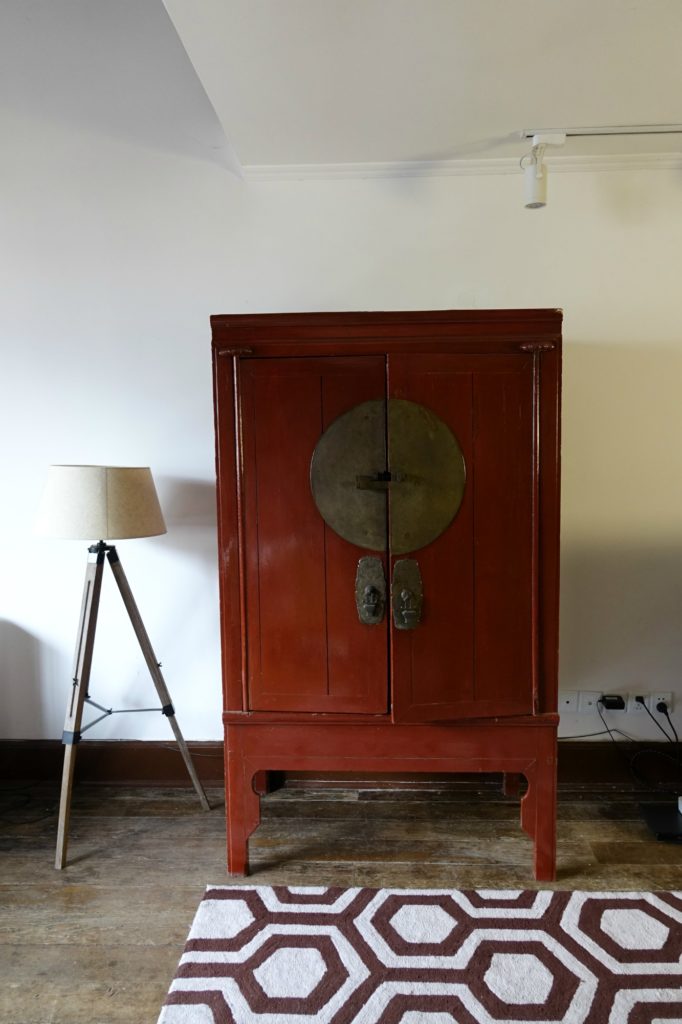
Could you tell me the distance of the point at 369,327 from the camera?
1802 mm

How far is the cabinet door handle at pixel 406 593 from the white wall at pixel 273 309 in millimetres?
876

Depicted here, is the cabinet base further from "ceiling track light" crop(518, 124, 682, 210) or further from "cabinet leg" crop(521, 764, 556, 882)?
"ceiling track light" crop(518, 124, 682, 210)

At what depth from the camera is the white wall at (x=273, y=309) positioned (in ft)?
7.59

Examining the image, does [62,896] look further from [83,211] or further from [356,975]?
[83,211]

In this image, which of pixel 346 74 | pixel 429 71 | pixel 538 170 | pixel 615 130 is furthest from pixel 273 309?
pixel 615 130

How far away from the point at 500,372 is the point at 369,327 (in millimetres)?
407

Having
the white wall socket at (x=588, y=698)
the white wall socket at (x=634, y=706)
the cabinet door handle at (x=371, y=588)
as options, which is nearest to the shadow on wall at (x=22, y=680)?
the cabinet door handle at (x=371, y=588)

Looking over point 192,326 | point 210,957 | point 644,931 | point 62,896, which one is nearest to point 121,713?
point 62,896

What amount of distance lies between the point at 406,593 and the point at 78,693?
1167 millimetres

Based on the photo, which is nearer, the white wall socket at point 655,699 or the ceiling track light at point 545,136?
the ceiling track light at point 545,136

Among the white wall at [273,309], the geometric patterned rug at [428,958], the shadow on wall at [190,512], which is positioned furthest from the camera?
the shadow on wall at [190,512]

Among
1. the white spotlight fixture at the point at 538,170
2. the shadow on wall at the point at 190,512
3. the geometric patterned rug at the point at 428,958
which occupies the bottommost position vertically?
the geometric patterned rug at the point at 428,958

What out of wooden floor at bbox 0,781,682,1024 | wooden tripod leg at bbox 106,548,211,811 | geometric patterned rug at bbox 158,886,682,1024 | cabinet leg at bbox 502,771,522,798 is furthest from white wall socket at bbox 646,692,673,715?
wooden tripod leg at bbox 106,548,211,811

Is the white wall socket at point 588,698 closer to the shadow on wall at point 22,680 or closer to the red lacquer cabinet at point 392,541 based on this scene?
the red lacquer cabinet at point 392,541
